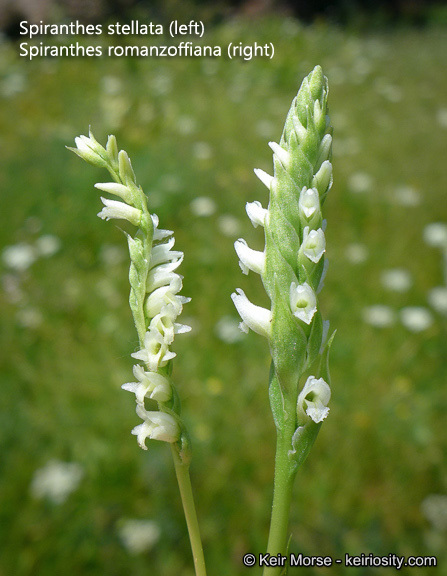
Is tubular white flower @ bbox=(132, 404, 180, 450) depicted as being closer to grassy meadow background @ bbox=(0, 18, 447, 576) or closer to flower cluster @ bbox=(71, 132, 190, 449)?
flower cluster @ bbox=(71, 132, 190, 449)

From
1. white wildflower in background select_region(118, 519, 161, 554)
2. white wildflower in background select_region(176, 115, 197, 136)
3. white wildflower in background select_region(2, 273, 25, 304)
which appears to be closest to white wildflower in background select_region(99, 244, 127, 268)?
white wildflower in background select_region(2, 273, 25, 304)

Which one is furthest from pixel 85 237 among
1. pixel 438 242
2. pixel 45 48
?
pixel 45 48

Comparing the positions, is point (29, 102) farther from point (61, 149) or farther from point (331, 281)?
point (331, 281)

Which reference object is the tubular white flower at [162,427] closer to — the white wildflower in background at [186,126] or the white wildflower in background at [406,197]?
the white wildflower in background at [406,197]

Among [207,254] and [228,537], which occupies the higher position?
[207,254]

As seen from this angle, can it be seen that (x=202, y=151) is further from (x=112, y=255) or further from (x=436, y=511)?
(x=436, y=511)

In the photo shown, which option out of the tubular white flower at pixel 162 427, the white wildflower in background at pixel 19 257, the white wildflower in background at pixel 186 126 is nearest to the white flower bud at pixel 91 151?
the tubular white flower at pixel 162 427

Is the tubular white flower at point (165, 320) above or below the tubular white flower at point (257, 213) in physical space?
below

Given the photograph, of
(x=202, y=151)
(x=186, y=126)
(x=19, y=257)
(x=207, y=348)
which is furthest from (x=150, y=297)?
(x=186, y=126)
